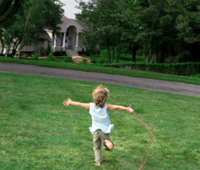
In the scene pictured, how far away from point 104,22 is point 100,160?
31.2 meters

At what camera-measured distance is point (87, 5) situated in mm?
33031

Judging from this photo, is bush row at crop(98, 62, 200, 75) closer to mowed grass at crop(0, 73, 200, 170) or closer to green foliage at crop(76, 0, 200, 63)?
green foliage at crop(76, 0, 200, 63)

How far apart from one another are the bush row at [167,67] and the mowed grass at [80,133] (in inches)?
715

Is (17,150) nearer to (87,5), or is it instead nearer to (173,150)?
(173,150)

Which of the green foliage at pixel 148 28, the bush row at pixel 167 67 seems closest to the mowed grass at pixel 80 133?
the bush row at pixel 167 67

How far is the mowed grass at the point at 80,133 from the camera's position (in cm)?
523

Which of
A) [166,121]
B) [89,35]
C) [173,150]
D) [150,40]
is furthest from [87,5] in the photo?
[173,150]

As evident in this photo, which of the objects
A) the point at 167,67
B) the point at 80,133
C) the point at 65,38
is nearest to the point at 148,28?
the point at 167,67

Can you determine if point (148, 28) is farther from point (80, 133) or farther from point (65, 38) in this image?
point (80, 133)

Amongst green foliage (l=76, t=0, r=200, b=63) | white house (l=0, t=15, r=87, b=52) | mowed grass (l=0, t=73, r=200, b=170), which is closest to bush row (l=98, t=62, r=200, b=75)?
green foliage (l=76, t=0, r=200, b=63)

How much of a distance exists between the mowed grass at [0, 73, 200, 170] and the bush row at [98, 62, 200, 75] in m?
18.2

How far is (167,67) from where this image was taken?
33.4m

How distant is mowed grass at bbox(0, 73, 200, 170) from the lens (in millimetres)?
5234

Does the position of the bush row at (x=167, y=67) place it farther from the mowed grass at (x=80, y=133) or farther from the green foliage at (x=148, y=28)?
the mowed grass at (x=80, y=133)
